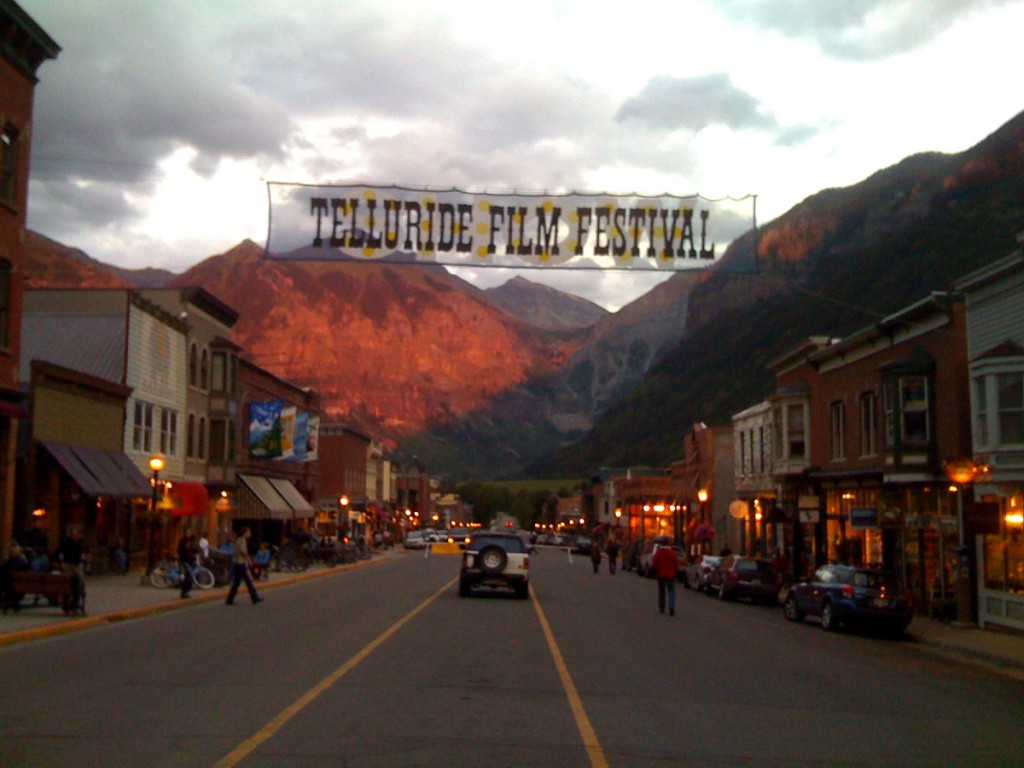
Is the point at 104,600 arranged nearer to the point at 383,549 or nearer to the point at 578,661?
the point at 578,661

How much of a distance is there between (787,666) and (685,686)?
360cm

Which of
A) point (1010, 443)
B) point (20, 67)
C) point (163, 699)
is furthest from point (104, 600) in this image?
point (1010, 443)

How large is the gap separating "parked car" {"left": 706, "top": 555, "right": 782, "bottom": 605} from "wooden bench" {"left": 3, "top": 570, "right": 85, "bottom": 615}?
19951mm

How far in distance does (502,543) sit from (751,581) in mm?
8881

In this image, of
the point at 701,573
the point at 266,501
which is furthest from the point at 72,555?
the point at 266,501

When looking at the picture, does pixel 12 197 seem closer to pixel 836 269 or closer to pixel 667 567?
pixel 667 567

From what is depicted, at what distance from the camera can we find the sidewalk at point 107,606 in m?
19.1

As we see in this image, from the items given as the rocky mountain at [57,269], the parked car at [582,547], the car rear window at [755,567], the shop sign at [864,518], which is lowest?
the parked car at [582,547]

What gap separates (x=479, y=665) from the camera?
15070 millimetres

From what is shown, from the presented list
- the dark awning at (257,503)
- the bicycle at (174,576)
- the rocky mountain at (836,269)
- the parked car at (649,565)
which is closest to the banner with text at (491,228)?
the bicycle at (174,576)

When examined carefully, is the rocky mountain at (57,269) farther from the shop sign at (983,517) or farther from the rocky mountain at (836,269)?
the shop sign at (983,517)

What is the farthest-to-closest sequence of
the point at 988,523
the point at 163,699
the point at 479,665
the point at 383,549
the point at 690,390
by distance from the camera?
the point at 690,390 < the point at 383,549 < the point at 988,523 < the point at 479,665 < the point at 163,699

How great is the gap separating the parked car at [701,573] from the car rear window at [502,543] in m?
10.6

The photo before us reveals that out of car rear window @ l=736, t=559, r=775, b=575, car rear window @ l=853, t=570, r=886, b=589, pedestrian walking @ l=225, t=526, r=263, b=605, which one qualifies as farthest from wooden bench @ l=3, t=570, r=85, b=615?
car rear window @ l=736, t=559, r=775, b=575
